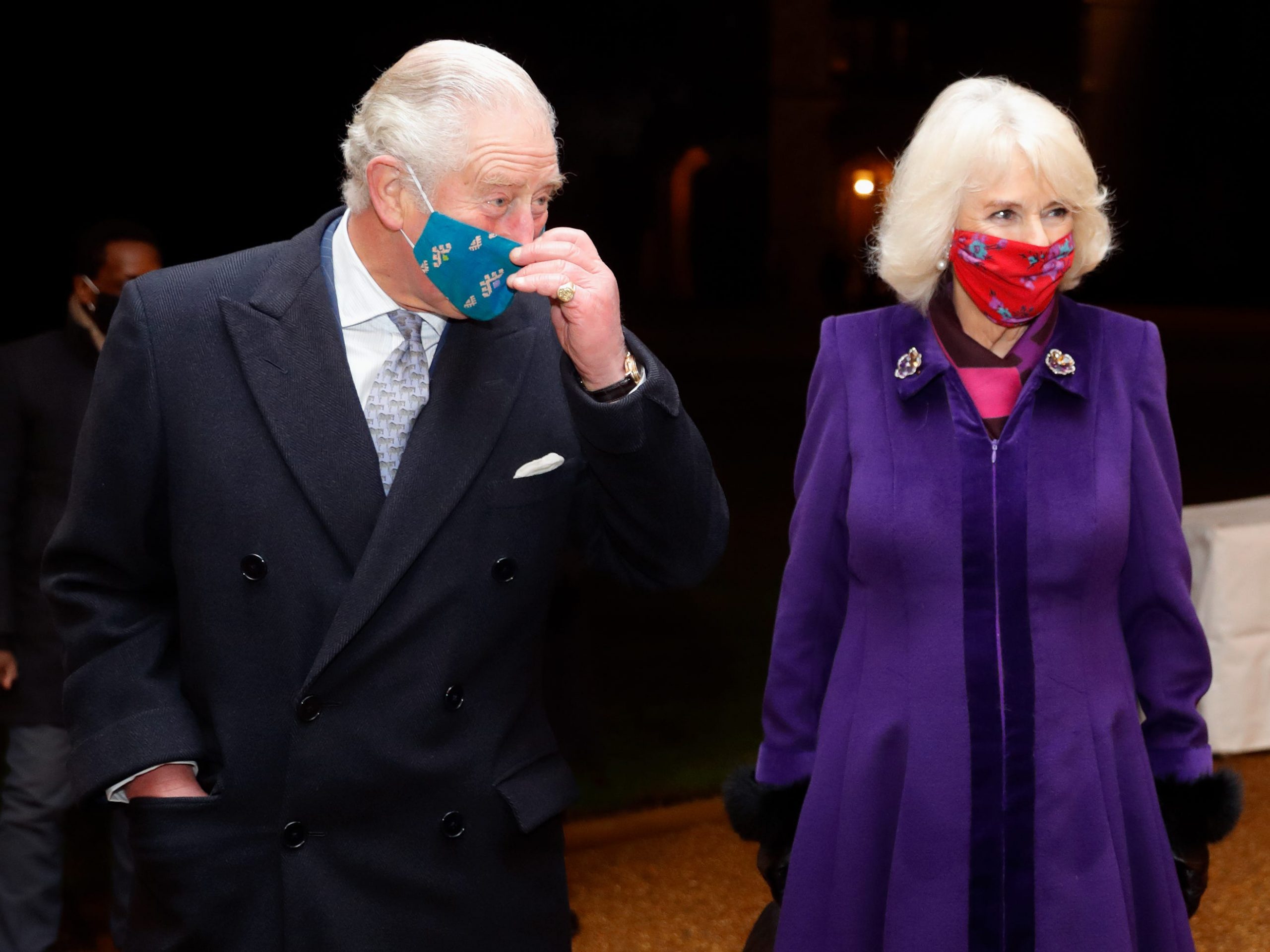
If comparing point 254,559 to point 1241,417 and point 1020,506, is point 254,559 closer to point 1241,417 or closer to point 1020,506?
point 1020,506

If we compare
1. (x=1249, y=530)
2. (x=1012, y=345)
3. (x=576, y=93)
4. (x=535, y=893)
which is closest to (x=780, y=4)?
(x=576, y=93)

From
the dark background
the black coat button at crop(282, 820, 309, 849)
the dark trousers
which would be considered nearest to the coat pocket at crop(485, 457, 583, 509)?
the black coat button at crop(282, 820, 309, 849)

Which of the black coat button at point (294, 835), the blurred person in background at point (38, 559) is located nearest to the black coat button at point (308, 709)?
the black coat button at point (294, 835)

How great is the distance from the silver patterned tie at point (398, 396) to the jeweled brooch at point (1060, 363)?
115 cm

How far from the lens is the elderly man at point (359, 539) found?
1.99m

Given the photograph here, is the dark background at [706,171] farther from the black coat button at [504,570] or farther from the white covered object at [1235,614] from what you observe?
the white covered object at [1235,614]

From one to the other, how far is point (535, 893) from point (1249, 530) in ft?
14.5

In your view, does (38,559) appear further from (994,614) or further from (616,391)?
(994,614)

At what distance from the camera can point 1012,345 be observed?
106 inches

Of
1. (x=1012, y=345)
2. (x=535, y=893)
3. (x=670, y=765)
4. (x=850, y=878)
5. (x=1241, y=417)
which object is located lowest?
(x=1241, y=417)

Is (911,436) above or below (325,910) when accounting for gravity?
above

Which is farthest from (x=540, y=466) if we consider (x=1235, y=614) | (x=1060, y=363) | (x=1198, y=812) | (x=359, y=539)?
(x=1235, y=614)

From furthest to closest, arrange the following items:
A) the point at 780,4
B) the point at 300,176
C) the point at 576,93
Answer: the point at 780,4 < the point at 576,93 < the point at 300,176

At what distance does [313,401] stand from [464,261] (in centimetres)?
29
